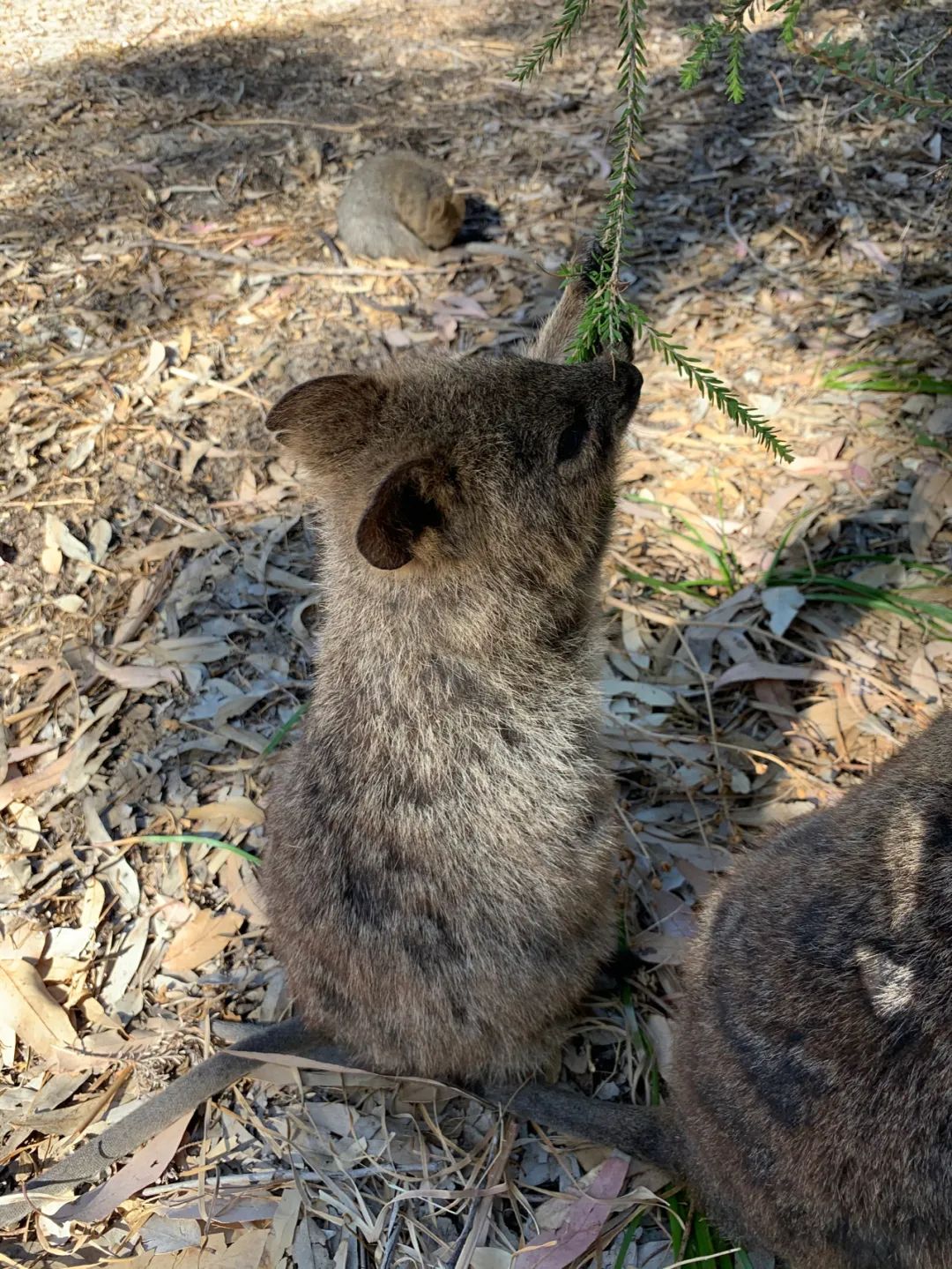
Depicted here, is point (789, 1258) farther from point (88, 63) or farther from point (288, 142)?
point (88, 63)

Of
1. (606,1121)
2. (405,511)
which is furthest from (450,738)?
(606,1121)

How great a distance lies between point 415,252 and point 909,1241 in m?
5.16

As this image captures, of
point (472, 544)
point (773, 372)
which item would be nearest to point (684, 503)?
point (773, 372)

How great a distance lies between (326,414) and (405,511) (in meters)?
0.37

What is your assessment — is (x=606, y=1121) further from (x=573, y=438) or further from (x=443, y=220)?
→ (x=443, y=220)

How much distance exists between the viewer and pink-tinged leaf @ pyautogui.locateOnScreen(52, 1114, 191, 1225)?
2.81 m

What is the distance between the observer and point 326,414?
252 centimetres

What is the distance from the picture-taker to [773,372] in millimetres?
4855

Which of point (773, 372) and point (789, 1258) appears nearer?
point (789, 1258)

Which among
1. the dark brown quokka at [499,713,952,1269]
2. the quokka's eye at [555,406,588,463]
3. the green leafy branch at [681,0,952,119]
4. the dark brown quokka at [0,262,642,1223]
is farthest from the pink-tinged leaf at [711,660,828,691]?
the green leafy branch at [681,0,952,119]

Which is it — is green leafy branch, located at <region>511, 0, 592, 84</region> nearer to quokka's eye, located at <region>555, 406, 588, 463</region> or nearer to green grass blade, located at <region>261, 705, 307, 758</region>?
quokka's eye, located at <region>555, 406, 588, 463</region>

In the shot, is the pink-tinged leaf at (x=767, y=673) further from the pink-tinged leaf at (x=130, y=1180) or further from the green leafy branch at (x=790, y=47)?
the pink-tinged leaf at (x=130, y=1180)

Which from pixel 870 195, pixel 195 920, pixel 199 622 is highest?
pixel 870 195

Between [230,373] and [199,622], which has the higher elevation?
[230,373]
